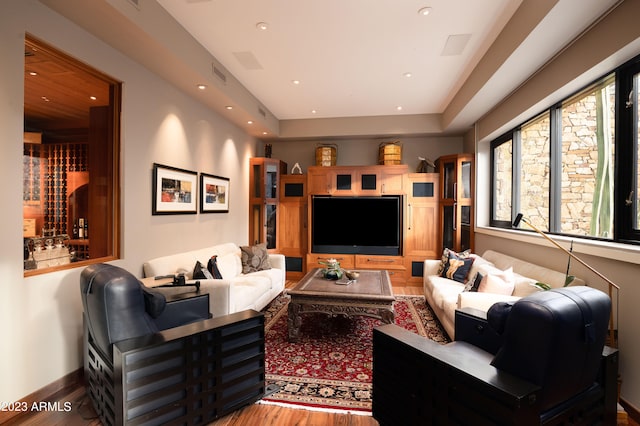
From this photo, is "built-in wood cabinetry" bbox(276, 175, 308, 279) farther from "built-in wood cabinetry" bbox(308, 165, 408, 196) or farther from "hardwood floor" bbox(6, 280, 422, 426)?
"hardwood floor" bbox(6, 280, 422, 426)

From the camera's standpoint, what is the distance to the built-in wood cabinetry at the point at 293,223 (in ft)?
19.3

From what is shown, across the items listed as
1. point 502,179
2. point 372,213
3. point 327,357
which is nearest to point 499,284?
point 327,357

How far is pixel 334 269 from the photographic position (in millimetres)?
3709

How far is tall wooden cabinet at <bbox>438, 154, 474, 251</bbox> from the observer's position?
16.7 feet

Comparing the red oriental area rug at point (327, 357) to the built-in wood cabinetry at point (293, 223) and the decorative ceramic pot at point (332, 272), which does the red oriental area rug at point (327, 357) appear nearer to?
the decorative ceramic pot at point (332, 272)

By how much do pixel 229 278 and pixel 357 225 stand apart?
265 centimetres

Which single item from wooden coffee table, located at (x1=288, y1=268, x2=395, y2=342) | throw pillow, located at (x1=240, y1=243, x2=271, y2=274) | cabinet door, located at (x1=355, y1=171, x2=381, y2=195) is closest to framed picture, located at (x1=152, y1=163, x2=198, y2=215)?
throw pillow, located at (x1=240, y1=243, x2=271, y2=274)

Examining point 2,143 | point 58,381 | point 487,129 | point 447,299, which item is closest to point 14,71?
point 2,143

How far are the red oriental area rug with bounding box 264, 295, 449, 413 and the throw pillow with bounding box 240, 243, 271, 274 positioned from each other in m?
0.63

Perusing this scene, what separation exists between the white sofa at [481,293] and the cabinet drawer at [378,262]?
44.3 inches

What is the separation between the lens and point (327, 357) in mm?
2746

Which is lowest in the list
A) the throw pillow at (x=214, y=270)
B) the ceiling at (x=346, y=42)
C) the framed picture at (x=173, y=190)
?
the throw pillow at (x=214, y=270)

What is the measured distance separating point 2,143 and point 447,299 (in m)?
3.73

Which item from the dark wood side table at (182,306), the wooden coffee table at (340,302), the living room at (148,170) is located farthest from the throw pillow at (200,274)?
the wooden coffee table at (340,302)
